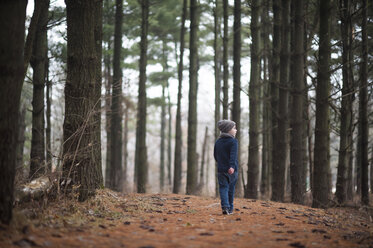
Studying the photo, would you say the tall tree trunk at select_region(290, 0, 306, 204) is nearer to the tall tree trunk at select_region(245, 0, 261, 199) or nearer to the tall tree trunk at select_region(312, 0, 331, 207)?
the tall tree trunk at select_region(312, 0, 331, 207)

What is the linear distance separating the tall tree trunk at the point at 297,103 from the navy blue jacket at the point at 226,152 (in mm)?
3970

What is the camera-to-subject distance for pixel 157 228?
15.9ft

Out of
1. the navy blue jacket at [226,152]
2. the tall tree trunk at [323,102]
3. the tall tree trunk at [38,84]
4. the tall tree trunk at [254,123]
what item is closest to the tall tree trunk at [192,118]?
the tall tree trunk at [254,123]

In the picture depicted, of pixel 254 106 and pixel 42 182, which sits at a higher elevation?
pixel 254 106

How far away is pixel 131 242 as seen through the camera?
12.7 ft

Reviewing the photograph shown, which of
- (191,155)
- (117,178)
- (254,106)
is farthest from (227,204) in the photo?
(117,178)

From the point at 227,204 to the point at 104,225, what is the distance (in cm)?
268

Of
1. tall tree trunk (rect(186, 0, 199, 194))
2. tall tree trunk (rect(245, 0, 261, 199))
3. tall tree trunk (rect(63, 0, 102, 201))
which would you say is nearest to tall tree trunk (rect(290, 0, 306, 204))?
tall tree trunk (rect(245, 0, 261, 199))

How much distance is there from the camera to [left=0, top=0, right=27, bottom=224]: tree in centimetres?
403

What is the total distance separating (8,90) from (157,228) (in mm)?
2852

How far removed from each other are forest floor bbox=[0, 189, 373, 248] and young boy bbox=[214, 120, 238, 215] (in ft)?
1.12

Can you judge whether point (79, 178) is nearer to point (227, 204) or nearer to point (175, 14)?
point (227, 204)

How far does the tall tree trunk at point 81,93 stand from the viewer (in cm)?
615

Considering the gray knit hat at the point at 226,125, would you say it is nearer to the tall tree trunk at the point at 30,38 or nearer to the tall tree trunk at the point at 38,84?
the tall tree trunk at the point at 30,38
